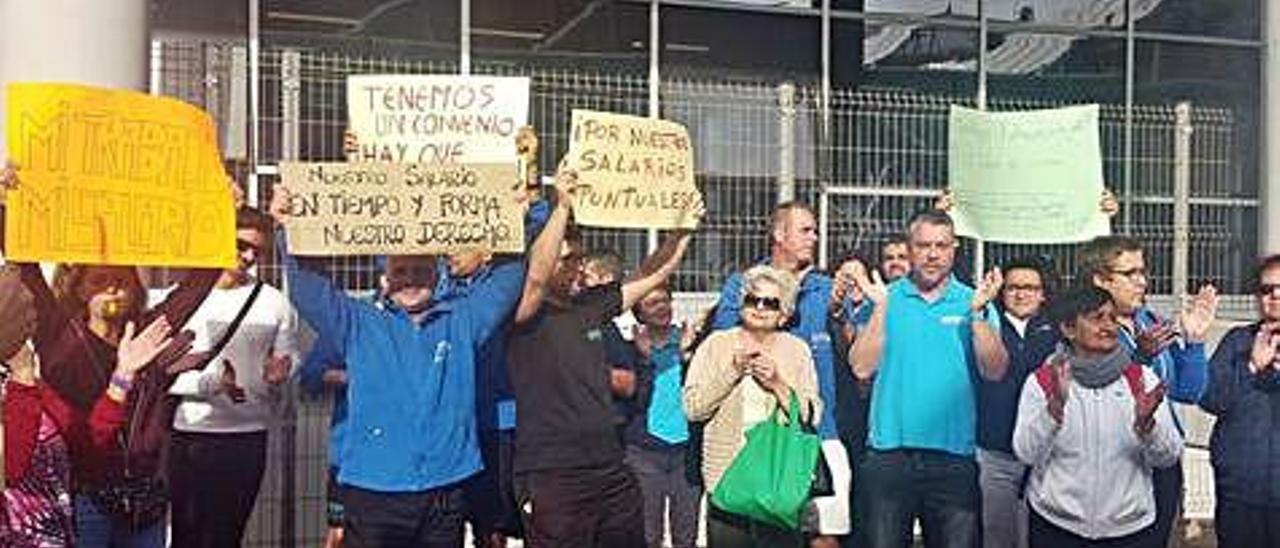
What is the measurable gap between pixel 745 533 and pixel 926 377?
1022 mm

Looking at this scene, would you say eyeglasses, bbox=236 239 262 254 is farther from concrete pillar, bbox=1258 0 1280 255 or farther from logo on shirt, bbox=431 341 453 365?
concrete pillar, bbox=1258 0 1280 255

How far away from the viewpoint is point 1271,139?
12.8 metres

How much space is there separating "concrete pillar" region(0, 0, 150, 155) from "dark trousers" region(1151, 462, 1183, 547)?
487 cm

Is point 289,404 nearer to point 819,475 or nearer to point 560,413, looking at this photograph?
point 560,413

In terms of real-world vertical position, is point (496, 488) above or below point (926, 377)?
below

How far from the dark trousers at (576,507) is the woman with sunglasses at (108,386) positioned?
4.54 feet

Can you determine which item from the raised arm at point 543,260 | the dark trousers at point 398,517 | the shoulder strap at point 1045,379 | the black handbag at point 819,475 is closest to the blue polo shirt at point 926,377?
→ the black handbag at point 819,475

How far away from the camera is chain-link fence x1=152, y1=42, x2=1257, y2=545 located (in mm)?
11156

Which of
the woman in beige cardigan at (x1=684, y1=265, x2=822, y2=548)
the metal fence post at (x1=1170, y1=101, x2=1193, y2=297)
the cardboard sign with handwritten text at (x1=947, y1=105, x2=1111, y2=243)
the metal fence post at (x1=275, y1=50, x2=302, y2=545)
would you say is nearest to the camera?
the woman in beige cardigan at (x1=684, y1=265, x2=822, y2=548)

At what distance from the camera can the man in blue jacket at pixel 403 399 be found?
271 inches

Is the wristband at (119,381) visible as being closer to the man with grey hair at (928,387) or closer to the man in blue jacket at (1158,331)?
the man with grey hair at (928,387)

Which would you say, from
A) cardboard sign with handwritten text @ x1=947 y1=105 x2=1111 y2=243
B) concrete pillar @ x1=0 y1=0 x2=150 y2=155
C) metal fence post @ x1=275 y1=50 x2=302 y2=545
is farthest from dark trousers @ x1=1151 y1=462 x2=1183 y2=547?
concrete pillar @ x1=0 y1=0 x2=150 y2=155

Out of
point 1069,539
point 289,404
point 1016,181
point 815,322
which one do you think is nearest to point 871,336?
point 815,322

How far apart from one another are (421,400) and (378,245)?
598 mm
